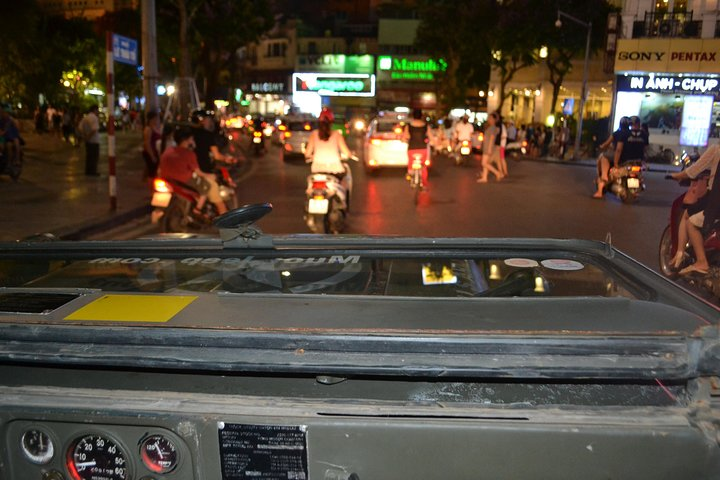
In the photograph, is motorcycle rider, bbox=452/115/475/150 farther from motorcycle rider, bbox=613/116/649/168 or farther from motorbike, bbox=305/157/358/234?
motorbike, bbox=305/157/358/234

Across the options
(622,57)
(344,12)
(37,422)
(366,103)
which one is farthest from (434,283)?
(344,12)

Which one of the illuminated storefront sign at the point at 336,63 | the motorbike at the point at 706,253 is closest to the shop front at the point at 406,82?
the illuminated storefront sign at the point at 336,63

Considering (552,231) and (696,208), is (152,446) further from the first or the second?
(552,231)

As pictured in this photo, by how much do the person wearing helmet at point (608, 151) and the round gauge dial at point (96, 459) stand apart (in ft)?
49.9

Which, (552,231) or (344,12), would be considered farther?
(344,12)

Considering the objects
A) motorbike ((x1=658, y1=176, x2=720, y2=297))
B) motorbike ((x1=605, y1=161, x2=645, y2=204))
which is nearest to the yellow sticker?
motorbike ((x1=658, y1=176, x2=720, y2=297))

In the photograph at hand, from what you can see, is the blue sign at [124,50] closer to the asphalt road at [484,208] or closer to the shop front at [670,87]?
the asphalt road at [484,208]

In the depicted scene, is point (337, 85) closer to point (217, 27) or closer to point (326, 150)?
point (217, 27)

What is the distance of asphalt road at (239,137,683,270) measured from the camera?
11.9m

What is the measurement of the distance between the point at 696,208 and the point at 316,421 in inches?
261

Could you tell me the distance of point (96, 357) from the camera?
1.77m

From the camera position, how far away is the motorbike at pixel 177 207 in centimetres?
1024

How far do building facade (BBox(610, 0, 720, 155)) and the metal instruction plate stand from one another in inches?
1294

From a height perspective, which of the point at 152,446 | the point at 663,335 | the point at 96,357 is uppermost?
the point at 663,335
